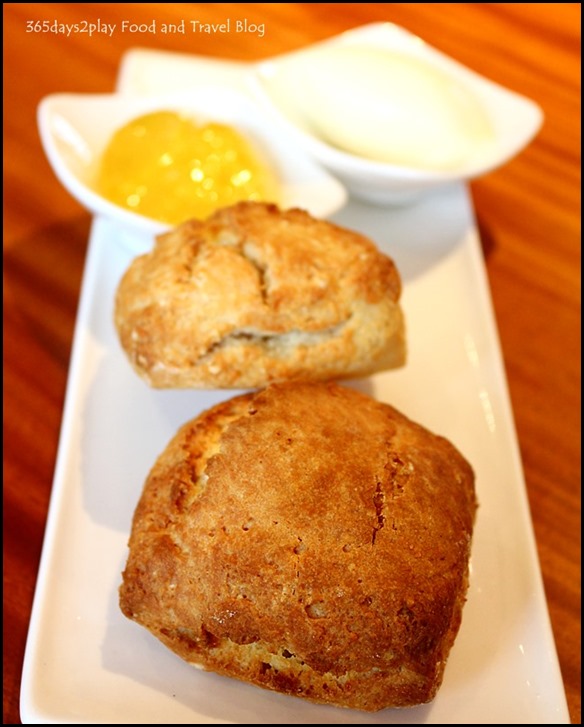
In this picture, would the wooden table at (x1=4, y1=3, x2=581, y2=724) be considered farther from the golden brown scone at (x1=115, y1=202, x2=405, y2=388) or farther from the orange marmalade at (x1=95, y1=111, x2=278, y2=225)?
the golden brown scone at (x1=115, y1=202, x2=405, y2=388)

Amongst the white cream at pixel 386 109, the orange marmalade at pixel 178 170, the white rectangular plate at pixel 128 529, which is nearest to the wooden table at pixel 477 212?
the white rectangular plate at pixel 128 529

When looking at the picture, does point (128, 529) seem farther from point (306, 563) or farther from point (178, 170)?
point (178, 170)

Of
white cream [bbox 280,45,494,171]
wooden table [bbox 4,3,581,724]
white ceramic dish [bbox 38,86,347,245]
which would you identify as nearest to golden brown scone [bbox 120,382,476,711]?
wooden table [bbox 4,3,581,724]

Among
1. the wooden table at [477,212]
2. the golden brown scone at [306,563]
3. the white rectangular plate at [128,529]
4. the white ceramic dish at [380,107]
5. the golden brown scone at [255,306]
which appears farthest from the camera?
the white ceramic dish at [380,107]

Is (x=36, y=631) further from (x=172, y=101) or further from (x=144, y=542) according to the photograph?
(x=172, y=101)

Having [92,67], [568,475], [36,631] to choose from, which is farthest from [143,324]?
[92,67]

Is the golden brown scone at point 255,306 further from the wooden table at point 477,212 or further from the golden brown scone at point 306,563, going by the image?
the wooden table at point 477,212
